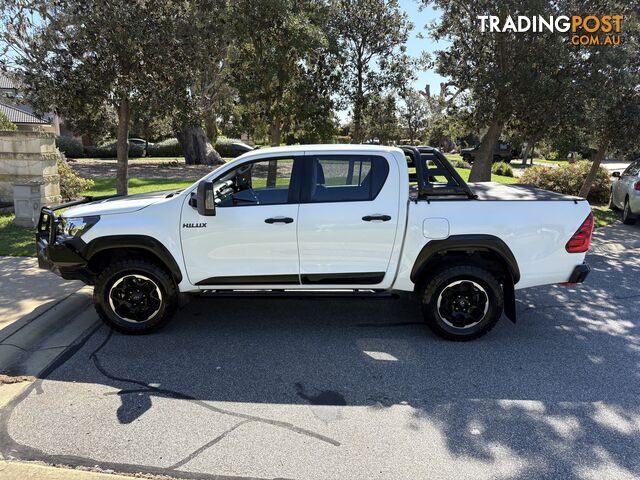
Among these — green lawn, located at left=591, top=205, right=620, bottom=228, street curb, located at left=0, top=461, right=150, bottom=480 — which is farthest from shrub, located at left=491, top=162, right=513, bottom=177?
street curb, located at left=0, top=461, right=150, bottom=480

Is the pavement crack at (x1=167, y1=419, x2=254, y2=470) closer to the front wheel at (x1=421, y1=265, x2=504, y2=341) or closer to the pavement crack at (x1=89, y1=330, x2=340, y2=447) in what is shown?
the pavement crack at (x1=89, y1=330, x2=340, y2=447)

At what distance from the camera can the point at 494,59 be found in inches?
372

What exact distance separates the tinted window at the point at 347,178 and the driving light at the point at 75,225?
6.84ft

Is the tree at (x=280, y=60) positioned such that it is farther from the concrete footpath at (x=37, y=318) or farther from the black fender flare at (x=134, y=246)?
the black fender flare at (x=134, y=246)

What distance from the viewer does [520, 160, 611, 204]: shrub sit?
577 inches

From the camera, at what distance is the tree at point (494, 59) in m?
8.50

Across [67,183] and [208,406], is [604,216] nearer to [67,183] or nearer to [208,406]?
[208,406]

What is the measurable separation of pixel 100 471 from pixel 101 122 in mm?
7781

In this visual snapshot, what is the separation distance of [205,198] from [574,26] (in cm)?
771

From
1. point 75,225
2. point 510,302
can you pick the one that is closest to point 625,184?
point 510,302

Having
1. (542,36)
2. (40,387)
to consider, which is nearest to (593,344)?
(40,387)

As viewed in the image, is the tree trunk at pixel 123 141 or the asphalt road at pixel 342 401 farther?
the tree trunk at pixel 123 141

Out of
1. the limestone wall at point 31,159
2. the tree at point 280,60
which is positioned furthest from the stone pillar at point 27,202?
the tree at point 280,60

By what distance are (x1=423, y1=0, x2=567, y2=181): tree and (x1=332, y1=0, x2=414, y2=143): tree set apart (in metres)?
2.38
